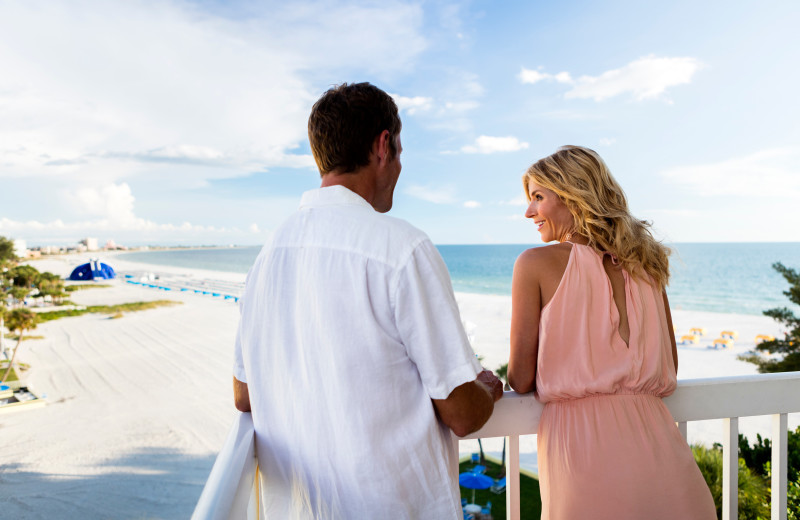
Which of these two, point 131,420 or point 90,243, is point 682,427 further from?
point 90,243

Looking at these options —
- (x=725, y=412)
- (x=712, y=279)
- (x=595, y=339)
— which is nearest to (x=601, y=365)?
(x=595, y=339)

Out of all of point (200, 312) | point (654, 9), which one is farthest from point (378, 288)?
point (654, 9)

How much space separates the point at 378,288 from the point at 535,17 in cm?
4502

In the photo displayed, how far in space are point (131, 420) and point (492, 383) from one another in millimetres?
14410

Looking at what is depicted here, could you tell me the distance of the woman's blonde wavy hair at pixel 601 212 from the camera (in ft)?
3.66

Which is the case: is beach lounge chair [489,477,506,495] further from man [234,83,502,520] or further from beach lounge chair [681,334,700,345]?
beach lounge chair [681,334,700,345]

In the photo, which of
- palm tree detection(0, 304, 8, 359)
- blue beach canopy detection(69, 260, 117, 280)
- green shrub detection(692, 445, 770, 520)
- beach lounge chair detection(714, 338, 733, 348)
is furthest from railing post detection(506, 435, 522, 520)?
blue beach canopy detection(69, 260, 117, 280)

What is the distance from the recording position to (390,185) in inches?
34.6

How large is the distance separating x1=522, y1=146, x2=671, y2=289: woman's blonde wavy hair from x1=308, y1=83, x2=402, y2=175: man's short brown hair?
0.51 m

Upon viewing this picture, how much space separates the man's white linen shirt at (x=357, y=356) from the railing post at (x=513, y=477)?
13.9 inches

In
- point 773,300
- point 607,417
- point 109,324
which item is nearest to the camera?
point 607,417

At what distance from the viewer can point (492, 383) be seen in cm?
100

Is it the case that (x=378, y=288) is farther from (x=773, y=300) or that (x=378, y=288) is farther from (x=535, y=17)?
(x=535, y=17)

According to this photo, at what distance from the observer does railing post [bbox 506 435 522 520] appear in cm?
111
